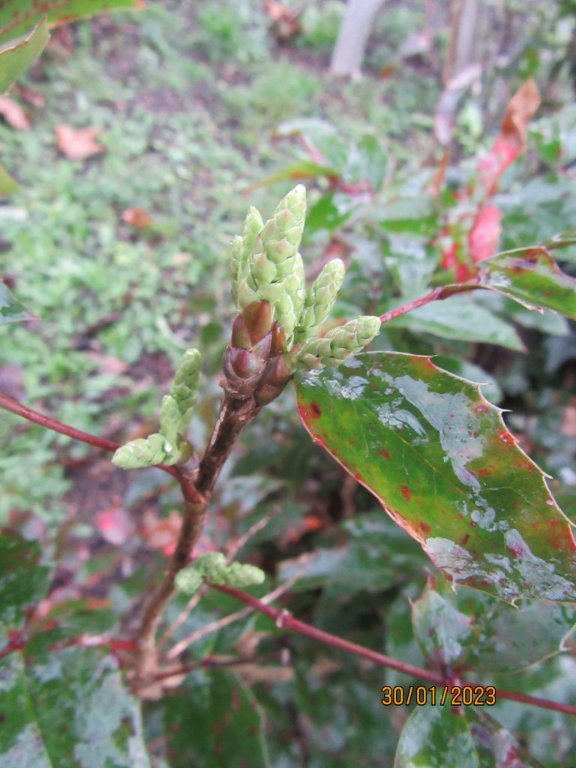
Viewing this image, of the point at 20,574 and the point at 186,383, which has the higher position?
the point at 186,383

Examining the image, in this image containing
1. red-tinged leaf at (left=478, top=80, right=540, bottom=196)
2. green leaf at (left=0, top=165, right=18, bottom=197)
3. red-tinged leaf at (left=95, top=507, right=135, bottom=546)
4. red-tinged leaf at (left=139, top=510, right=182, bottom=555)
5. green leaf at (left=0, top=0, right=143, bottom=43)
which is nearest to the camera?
green leaf at (left=0, top=0, right=143, bottom=43)

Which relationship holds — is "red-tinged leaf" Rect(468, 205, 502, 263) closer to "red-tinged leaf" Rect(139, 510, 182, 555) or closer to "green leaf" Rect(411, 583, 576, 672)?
"green leaf" Rect(411, 583, 576, 672)

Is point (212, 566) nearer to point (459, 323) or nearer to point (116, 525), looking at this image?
point (459, 323)

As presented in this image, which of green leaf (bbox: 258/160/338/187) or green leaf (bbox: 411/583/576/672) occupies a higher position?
green leaf (bbox: 258/160/338/187)

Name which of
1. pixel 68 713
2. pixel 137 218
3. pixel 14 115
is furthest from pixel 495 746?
pixel 14 115

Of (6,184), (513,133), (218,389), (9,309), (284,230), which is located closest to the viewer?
(284,230)

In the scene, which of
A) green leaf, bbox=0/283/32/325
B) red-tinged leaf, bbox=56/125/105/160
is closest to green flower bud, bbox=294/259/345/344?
green leaf, bbox=0/283/32/325

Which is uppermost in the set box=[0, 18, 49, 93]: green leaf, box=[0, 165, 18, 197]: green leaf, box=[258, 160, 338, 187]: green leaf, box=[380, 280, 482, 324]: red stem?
box=[258, 160, 338, 187]: green leaf

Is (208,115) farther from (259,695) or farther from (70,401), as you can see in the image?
(259,695)
